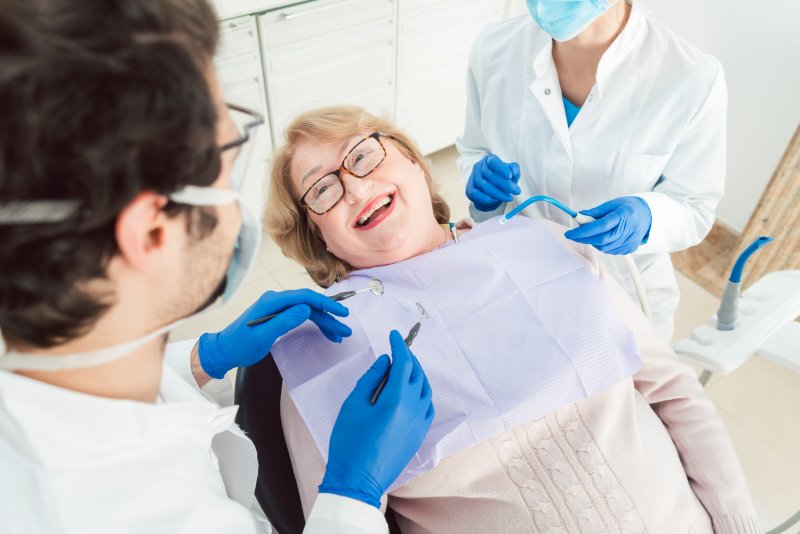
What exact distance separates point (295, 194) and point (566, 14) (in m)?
0.76

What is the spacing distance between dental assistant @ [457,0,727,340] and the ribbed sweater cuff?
0.60 m

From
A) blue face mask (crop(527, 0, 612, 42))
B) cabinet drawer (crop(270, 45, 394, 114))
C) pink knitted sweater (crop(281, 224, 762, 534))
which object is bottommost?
pink knitted sweater (crop(281, 224, 762, 534))

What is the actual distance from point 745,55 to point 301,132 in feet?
6.40

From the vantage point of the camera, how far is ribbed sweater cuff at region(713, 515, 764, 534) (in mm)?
1138

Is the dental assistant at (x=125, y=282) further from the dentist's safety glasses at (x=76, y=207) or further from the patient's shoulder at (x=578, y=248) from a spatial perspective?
the patient's shoulder at (x=578, y=248)

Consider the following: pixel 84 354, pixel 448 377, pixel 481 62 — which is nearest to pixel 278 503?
pixel 448 377

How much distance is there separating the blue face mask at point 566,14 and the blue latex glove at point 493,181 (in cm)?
33

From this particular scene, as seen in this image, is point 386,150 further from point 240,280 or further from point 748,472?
point 748,472

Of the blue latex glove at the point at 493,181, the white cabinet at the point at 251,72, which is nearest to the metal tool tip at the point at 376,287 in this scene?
the blue latex glove at the point at 493,181

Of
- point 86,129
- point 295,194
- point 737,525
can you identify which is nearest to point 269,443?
point 295,194

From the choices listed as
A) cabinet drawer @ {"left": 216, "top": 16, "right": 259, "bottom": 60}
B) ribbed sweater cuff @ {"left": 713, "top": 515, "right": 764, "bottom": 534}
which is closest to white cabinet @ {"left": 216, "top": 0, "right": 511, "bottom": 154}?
cabinet drawer @ {"left": 216, "top": 16, "right": 259, "bottom": 60}

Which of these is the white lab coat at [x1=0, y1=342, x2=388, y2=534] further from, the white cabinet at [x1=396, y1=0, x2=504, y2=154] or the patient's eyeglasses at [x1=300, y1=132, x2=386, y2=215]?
the white cabinet at [x1=396, y1=0, x2=504, y2=154]

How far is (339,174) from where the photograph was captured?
1377 mm

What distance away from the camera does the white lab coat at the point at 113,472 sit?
71cm
